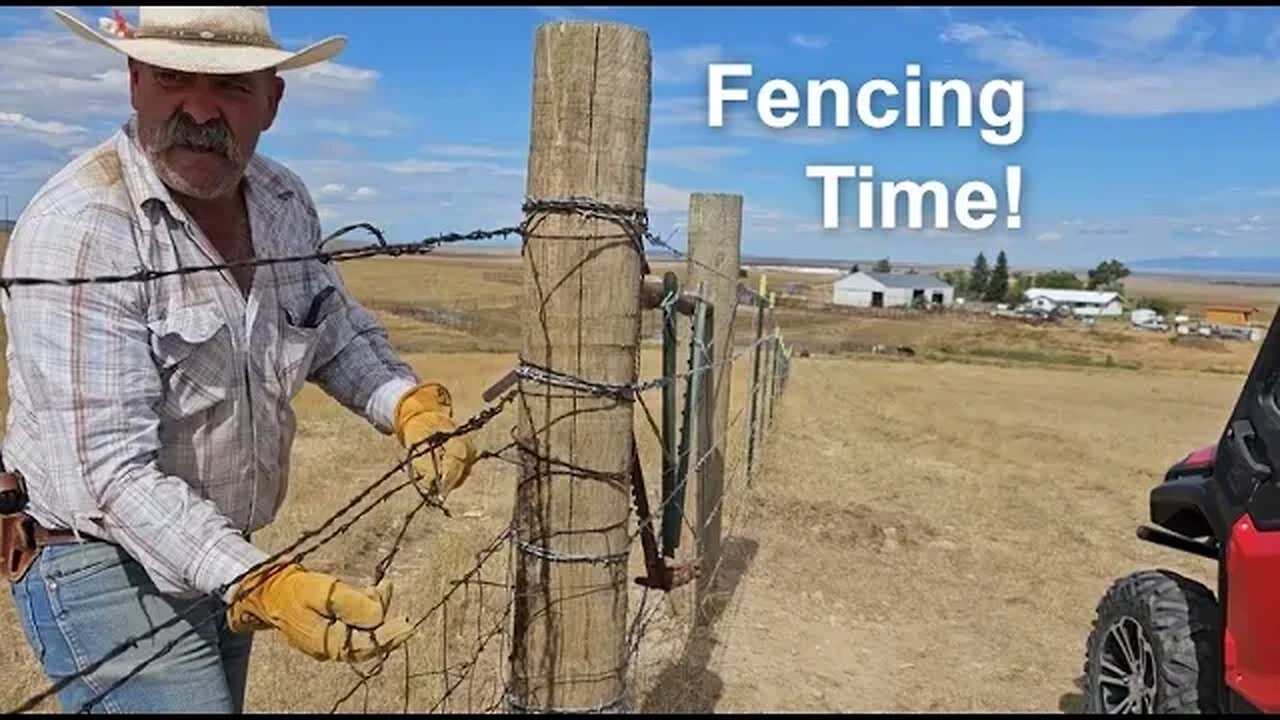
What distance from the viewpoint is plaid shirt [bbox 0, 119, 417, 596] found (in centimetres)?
189

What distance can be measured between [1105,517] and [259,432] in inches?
285

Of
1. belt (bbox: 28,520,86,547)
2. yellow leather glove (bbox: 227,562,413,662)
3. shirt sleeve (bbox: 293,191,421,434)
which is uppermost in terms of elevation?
shirt sleeve (bbox: 293,191,421,434)

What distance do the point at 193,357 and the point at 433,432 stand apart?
0.52m

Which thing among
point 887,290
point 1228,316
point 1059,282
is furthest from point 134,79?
point 1059,282

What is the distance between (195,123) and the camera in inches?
81.3

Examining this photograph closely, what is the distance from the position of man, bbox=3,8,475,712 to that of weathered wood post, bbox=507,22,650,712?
0.25 m

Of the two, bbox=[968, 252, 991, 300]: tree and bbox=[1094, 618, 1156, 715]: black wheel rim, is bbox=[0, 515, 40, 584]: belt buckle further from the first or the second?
bbox=[968, 252, 991, 300]: tree

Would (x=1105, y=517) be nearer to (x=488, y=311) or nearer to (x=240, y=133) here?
(x=240, y=133)

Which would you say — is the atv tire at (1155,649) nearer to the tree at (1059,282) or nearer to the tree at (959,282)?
the tree at (959,282)

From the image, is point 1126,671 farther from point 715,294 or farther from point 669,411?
point 715,294

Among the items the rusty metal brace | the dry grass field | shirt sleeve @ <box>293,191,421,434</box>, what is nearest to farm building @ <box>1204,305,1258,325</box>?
the dry grass field

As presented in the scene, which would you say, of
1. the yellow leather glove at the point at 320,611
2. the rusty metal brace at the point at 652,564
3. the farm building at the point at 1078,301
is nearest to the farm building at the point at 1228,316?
the farm building at the point at 1078,301

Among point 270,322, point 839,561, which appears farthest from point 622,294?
point 839,561

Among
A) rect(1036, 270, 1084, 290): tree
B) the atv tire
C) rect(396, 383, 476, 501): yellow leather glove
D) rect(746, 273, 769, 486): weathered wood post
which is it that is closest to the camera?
rect(396, 383, 476, 501): yellow leather glove
